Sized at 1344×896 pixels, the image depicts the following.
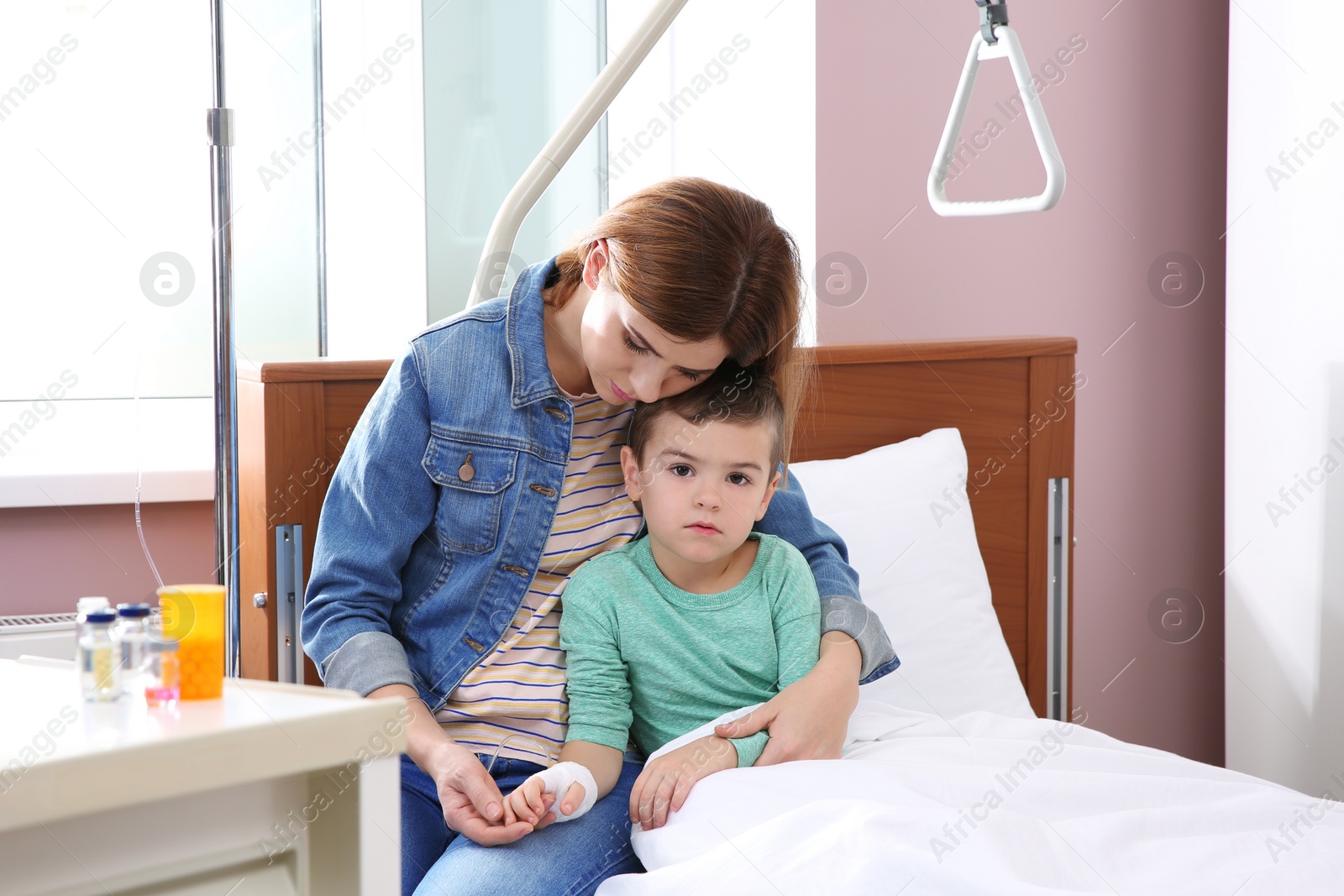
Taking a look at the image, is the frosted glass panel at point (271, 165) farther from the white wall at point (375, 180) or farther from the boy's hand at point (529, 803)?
the boy's hand at point (529, 803)

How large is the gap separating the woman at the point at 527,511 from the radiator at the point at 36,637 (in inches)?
29.4

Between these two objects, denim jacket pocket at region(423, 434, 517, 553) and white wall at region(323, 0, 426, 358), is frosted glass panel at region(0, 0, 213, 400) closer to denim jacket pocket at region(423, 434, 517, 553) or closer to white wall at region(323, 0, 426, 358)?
white wall at region(323, 0, 426, 358)

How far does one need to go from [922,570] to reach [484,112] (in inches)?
46.0

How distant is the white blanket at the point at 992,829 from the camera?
779 millimetres

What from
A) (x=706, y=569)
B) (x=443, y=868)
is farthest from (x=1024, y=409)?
(x=443, y=868)

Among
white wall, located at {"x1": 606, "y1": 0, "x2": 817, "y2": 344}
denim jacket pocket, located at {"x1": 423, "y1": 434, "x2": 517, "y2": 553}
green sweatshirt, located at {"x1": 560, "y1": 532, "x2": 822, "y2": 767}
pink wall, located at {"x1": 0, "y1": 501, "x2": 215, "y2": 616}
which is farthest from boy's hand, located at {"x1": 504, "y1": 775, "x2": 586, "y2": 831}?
white wall, located at {"x1": 606, "y1": 0, "x2": 817, "y2": 344}

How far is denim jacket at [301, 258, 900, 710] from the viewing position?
1088mm

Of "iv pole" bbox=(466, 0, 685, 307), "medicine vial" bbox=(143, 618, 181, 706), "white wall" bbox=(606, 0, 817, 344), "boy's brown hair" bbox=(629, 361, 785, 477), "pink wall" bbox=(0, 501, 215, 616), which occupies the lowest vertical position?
"pink wall" bbox=(0, 501, 215, 616)

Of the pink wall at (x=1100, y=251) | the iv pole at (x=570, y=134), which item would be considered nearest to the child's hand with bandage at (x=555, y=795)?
the iv pole at (x=570, y=134)

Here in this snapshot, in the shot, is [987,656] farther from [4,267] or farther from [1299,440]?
[4,267]

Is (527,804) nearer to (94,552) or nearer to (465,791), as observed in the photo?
(465,791)

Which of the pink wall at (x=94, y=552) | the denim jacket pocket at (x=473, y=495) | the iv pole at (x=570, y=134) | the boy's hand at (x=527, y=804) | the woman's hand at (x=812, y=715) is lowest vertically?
the boy's hand at (x=527, y=804)

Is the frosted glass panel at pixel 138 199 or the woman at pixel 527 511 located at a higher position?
the frosted glass panel at pixel 138 199

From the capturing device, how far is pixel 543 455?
116 cm
